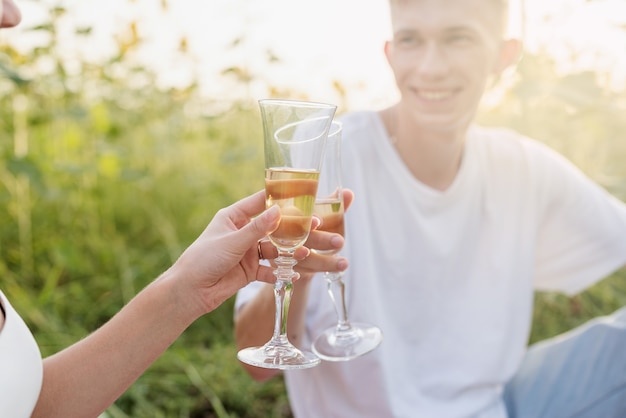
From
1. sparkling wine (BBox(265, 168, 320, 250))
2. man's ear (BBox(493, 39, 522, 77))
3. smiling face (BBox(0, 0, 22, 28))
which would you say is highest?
smiling face (BBox(0, 0, 22, 28))

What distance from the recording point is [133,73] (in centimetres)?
406

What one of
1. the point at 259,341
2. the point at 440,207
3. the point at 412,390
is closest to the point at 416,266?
the point at 440,207

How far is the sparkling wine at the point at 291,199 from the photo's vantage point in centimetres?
132

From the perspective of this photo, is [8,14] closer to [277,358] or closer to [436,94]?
[277,358]

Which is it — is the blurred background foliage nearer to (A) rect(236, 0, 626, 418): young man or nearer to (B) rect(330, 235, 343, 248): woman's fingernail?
(A) rect(236, 0, 626, 418): young man

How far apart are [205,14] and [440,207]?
85.7 inches

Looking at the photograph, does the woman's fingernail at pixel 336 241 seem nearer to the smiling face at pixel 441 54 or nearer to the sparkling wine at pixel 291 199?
the sparkling wine at pixel 291 199

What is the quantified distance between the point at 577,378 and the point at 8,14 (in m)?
1.74

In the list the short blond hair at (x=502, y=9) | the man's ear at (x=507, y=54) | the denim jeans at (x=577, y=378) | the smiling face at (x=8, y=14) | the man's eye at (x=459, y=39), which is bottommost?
the denim jeans at (x=577, y=378)

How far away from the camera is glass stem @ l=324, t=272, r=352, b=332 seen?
172cm

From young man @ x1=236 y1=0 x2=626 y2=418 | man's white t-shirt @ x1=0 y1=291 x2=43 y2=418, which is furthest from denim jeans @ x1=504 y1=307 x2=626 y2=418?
man's white t-shirt @ x1=0 y1=291 x2=43 y2=418

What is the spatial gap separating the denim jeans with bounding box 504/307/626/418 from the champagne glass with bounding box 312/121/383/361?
69 centimetres

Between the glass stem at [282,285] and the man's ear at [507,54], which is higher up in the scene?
the man's ear at [507,54]

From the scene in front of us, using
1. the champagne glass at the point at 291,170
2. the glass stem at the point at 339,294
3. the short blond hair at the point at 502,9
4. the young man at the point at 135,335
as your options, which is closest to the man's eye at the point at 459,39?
the short blond hair at the point at 502,9
